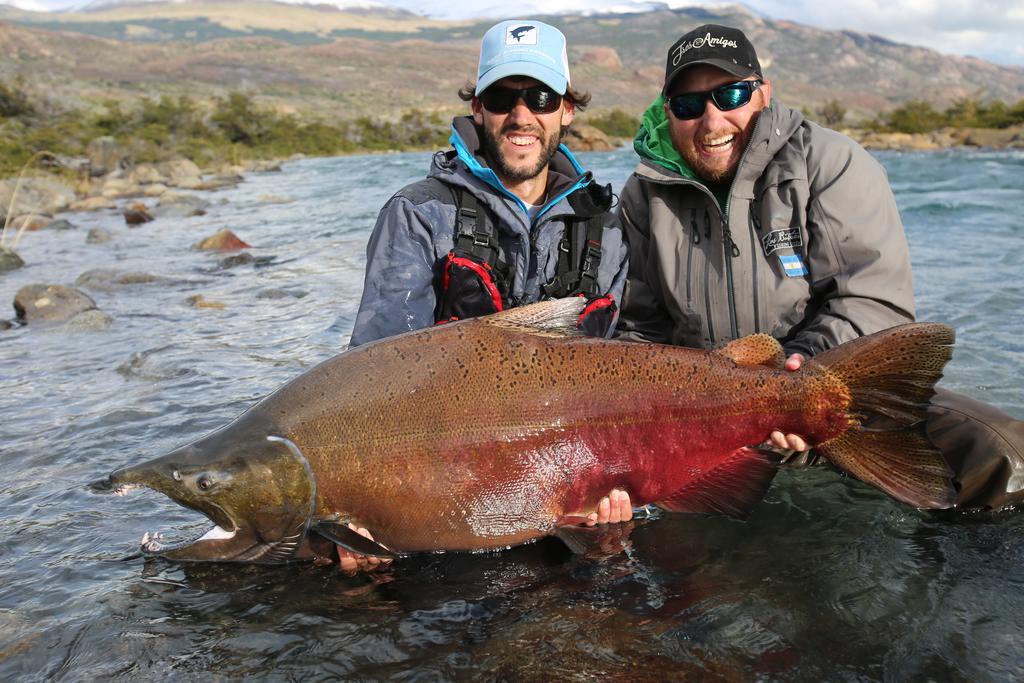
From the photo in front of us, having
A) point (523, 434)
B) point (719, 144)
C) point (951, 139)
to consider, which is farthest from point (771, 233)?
point (951, 139)

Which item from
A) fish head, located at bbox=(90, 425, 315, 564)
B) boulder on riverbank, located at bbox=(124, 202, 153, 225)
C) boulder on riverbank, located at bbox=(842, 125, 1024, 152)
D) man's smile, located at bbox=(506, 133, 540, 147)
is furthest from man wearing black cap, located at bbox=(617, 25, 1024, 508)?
boulder on riverbank, located at bbox=(842, 125, 1024, 152)

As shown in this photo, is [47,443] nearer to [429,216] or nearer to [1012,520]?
[429,216]

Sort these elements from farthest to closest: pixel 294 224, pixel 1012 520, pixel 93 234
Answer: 1. pixel 294 224
2. pixel 93 234
3. pixel 1012 520

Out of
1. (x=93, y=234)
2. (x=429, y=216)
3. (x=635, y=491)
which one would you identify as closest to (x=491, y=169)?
(x=429, y=216)

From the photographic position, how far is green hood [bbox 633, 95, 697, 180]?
183 inches

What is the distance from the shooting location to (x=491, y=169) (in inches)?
174

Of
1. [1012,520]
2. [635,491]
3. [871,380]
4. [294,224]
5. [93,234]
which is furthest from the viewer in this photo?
[294,224]

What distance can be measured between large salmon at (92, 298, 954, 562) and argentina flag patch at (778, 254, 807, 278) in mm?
1221

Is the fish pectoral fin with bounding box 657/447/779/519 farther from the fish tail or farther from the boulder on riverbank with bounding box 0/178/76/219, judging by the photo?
the boulder on riverbank with bounding box 0/178/76/219

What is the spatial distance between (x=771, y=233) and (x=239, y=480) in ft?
9.57

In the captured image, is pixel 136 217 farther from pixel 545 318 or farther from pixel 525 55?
pixel 545 318

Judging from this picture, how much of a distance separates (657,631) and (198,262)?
37.1 ft

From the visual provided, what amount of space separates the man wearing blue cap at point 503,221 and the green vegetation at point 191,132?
25692 mm

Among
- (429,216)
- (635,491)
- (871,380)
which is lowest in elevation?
(635,491)
